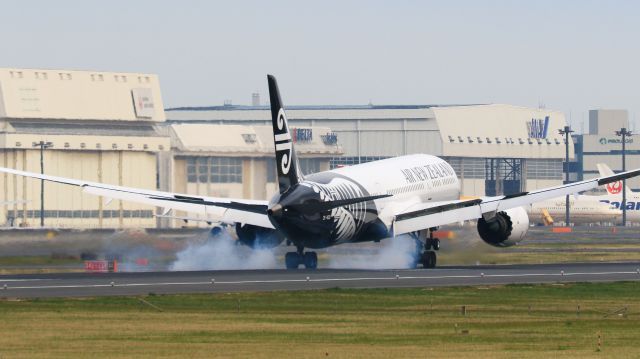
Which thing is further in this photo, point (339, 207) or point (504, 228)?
point (504, 228)

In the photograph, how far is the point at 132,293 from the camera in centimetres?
5378

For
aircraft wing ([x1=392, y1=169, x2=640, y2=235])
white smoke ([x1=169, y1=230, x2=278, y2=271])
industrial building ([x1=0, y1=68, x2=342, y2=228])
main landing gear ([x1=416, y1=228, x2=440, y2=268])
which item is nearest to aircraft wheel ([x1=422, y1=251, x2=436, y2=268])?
main landing gear ([x1=416, y1=228, x2=440, y2=268])

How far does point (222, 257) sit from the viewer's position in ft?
259

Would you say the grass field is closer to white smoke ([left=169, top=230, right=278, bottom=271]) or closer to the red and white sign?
white smoke ([left=169, top=230, right=278, bottom=271])

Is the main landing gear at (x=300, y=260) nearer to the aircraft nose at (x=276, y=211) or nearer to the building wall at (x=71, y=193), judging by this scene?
the aircraft nose at (x=276, y=211)

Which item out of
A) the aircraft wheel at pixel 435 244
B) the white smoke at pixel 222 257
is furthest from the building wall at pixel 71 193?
the aircraft wheel at pixel 435 244

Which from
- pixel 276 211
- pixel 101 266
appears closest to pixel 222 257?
pixel 101 266

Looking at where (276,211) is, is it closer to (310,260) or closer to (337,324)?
(310,260)

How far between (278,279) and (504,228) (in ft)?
52.9

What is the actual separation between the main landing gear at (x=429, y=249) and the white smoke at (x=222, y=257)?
7.72 m

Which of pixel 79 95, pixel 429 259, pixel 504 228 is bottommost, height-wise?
pixel 429 259

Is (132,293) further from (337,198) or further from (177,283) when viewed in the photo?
(337,198)

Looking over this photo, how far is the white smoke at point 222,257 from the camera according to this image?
76875 millimetres

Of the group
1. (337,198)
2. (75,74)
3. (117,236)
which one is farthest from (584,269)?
(75,74)
